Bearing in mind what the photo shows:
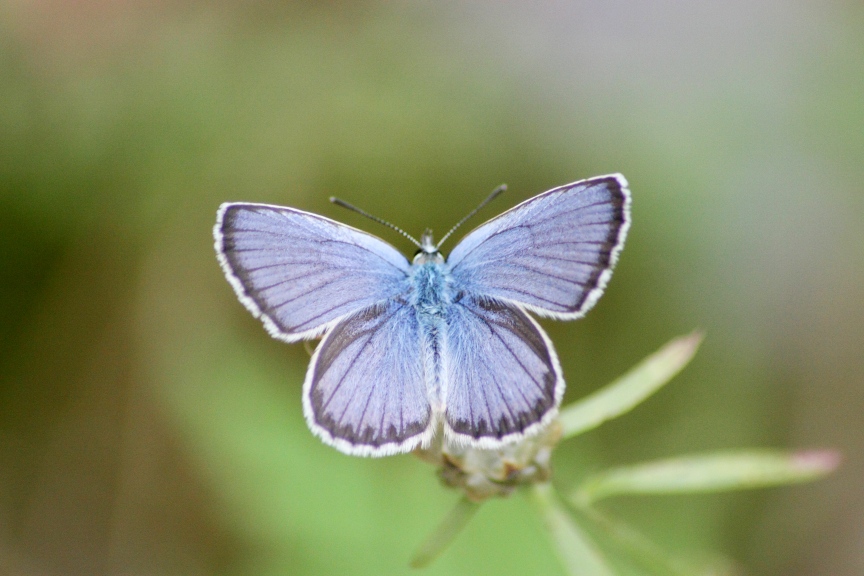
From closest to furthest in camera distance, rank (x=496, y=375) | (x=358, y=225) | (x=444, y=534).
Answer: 1. (x=444, y=534)
2. (x=496, y=375)
3. (x=358, y=225)

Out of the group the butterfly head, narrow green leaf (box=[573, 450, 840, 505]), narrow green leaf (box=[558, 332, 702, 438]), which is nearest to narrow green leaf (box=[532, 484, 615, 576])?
narrow green leaf (box=[573, 450, 840, 505])

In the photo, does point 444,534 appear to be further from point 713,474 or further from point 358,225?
point 358,225

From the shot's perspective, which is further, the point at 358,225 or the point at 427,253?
the point at 358,225

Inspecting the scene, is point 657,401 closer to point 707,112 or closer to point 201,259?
point 707,112

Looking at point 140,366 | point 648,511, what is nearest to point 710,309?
point 648,511

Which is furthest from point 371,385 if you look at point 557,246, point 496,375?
point 557,246

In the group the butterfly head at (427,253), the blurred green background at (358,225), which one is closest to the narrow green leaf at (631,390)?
the butterfly head at (427,253)

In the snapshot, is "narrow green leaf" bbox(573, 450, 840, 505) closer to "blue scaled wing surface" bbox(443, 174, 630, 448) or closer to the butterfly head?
"blue scaled wing surface" bbox(443, 174, 630, 448)

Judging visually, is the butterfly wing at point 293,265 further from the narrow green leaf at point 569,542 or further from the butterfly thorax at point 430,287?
the narrow green leaf at point 569,542
